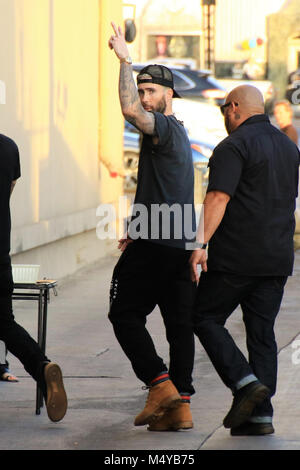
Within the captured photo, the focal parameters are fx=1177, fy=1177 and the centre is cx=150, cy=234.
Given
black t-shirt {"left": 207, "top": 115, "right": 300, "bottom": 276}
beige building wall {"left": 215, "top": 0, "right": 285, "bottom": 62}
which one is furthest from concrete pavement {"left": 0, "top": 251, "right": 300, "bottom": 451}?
beige building wall {"left": 215, "top": 0, "right": 285, "bottom": 62}

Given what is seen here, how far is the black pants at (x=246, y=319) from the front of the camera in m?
6.06

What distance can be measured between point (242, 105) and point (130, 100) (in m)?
0.64

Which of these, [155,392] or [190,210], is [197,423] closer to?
[155,392]

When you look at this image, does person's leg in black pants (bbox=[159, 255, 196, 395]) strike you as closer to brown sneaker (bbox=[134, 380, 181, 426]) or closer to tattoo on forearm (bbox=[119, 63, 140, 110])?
brown sneaker (bbox=[134, 380, 181, 426])

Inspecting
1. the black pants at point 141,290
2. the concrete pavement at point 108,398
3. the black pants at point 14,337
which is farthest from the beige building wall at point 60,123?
the black pants at point 141,290

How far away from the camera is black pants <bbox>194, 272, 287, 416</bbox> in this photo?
6.06 m

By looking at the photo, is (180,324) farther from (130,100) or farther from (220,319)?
(130,100)

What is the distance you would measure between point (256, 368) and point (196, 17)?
4208 cm

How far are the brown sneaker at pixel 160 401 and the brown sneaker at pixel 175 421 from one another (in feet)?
0.17

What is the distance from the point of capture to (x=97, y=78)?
1336 cm

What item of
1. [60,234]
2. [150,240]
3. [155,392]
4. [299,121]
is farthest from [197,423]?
[299,121]

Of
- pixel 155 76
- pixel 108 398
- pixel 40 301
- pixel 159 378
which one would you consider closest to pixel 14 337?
pixel 40 301

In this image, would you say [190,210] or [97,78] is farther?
[97,78]

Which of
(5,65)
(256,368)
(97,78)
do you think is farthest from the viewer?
(97,78)
